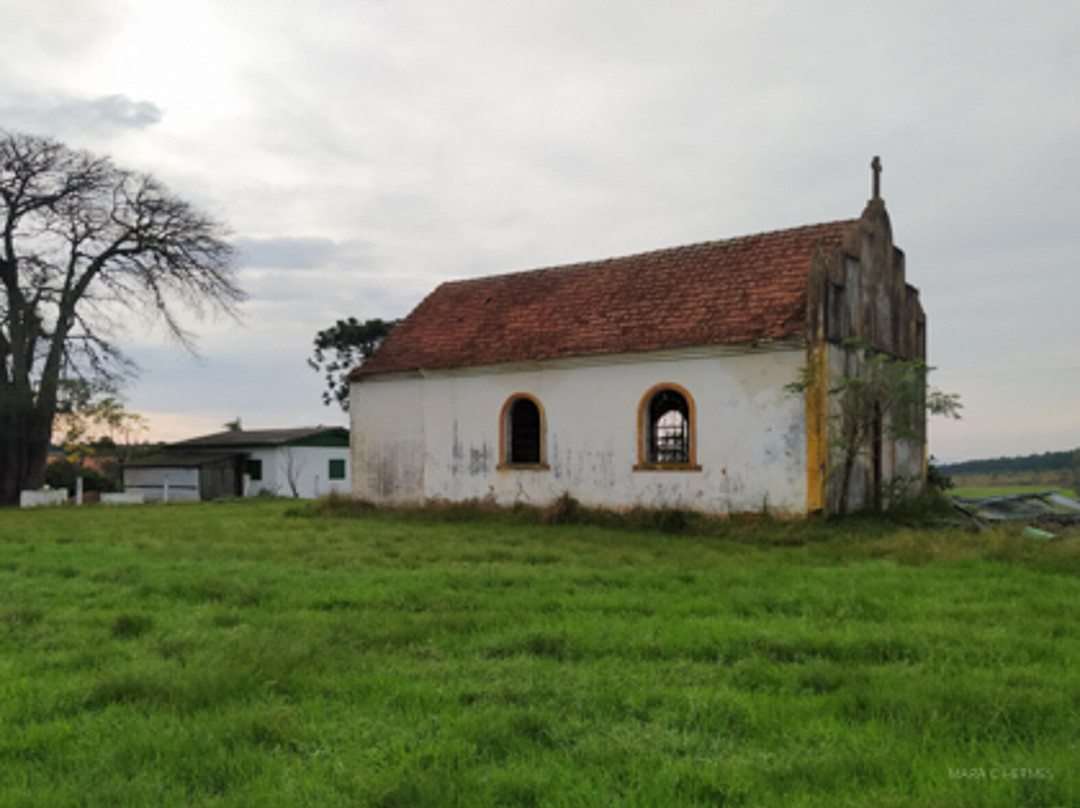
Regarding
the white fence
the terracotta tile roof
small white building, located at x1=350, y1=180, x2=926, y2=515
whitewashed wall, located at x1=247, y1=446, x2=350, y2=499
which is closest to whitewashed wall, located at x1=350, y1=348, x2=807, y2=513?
small white building, located at x1=350, y1=180, x2=926, y2=515

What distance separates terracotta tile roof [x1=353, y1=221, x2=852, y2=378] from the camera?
14.9 m

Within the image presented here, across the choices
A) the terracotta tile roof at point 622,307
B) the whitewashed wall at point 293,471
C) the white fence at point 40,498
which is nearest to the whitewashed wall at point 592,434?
the terracotta tile roof at point 622,307

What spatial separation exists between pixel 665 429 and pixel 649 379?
119cm

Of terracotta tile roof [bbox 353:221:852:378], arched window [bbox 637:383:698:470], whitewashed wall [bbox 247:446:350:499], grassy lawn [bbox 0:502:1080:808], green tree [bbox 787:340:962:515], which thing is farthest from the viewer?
whitewashed wall [bbox 247:446:350:499]

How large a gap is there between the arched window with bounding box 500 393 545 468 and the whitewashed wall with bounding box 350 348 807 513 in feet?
0.66

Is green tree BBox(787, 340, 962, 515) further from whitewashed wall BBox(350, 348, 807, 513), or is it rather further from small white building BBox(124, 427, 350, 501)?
small white building BBox(124, 427, 350, 501)

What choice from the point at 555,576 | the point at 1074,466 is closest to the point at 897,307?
the point at 1074,466

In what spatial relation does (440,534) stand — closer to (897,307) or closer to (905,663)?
(905,663)

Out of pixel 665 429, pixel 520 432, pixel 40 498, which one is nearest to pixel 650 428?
pixel 665 429

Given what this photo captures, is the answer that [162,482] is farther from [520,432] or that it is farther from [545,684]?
[545,684]

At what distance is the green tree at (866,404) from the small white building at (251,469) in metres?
24.2

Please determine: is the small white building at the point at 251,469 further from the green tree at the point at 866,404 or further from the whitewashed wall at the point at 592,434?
the green tree at the point at 866,404

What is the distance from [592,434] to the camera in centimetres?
1630

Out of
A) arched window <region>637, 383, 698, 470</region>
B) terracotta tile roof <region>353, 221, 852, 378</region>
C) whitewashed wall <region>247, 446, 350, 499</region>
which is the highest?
terracotta tile roof <region>353, 221, 852, 378</region>
